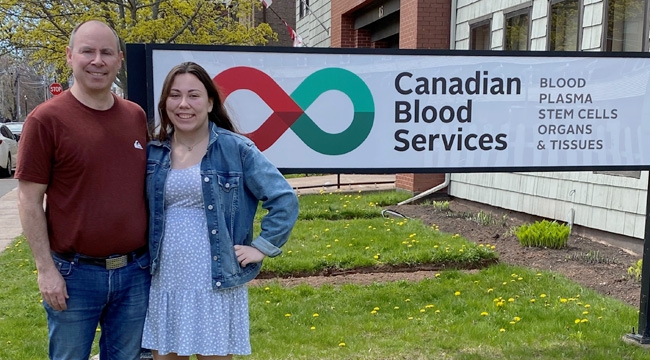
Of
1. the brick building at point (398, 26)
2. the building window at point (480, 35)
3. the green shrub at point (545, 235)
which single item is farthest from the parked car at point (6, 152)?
the green shrub at point (545, 235)

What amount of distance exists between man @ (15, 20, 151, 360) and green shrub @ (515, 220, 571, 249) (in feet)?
16.4

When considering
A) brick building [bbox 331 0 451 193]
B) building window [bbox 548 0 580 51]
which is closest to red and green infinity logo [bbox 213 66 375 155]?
building window [bbox 548 0 580 51]

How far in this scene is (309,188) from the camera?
12336 mm

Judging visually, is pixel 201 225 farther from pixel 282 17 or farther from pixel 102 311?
pixel 282 17

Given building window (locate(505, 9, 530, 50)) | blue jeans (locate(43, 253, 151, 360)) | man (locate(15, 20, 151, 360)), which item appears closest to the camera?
man (locate(15, 20, 151, 360))

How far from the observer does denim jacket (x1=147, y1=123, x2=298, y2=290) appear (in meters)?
2.47

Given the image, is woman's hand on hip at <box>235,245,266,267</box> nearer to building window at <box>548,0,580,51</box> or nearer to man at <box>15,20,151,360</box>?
man at <box>15,20,151,360</box>

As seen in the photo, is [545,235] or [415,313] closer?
[415,313]

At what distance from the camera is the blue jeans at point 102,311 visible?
242 cm

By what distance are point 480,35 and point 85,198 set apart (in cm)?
819

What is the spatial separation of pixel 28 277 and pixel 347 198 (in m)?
5.69

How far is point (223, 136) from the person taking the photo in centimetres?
256

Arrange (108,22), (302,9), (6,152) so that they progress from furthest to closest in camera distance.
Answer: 1. (302,9)
2. (6,152)
3. (108,22)

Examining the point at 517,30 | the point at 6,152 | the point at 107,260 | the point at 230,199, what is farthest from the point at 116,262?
the point at 6,152
